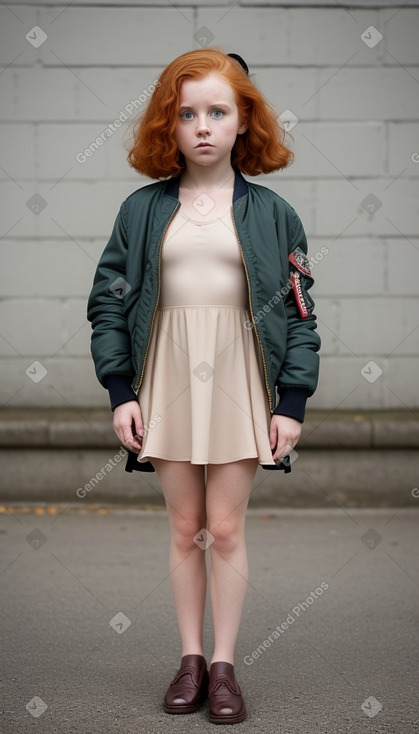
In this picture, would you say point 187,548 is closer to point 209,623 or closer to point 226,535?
point 226,535

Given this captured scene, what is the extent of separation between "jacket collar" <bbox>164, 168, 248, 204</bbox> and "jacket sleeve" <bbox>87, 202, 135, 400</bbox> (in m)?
0.15

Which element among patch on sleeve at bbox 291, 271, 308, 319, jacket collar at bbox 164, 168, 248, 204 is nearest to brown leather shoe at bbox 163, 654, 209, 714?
patch on sleeve at bbox 291, 271, 308, 319

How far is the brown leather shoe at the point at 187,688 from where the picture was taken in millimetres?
2684

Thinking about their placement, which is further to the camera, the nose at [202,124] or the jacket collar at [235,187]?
the jacket collar at [235,187]

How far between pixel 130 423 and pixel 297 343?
53cm

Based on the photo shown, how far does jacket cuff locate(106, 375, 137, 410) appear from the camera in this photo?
267cm

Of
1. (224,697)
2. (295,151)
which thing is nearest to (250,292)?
(224,697)

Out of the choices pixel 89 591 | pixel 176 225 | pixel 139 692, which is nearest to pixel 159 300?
pixel 176 225

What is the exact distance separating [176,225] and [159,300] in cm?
22

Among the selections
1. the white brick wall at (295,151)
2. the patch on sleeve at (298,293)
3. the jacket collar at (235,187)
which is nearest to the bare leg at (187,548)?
the patch on sleeve at (298,293)

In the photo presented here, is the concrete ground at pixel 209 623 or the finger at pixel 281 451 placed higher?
the finger at pixel 281 451

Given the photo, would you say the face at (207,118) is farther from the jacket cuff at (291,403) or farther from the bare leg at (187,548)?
the bare leg at (187,548)

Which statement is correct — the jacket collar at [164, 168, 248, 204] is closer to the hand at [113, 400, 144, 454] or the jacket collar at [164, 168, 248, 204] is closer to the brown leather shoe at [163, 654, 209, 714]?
the hand at [113, 400, 144, 454]

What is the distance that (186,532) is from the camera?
273cm
